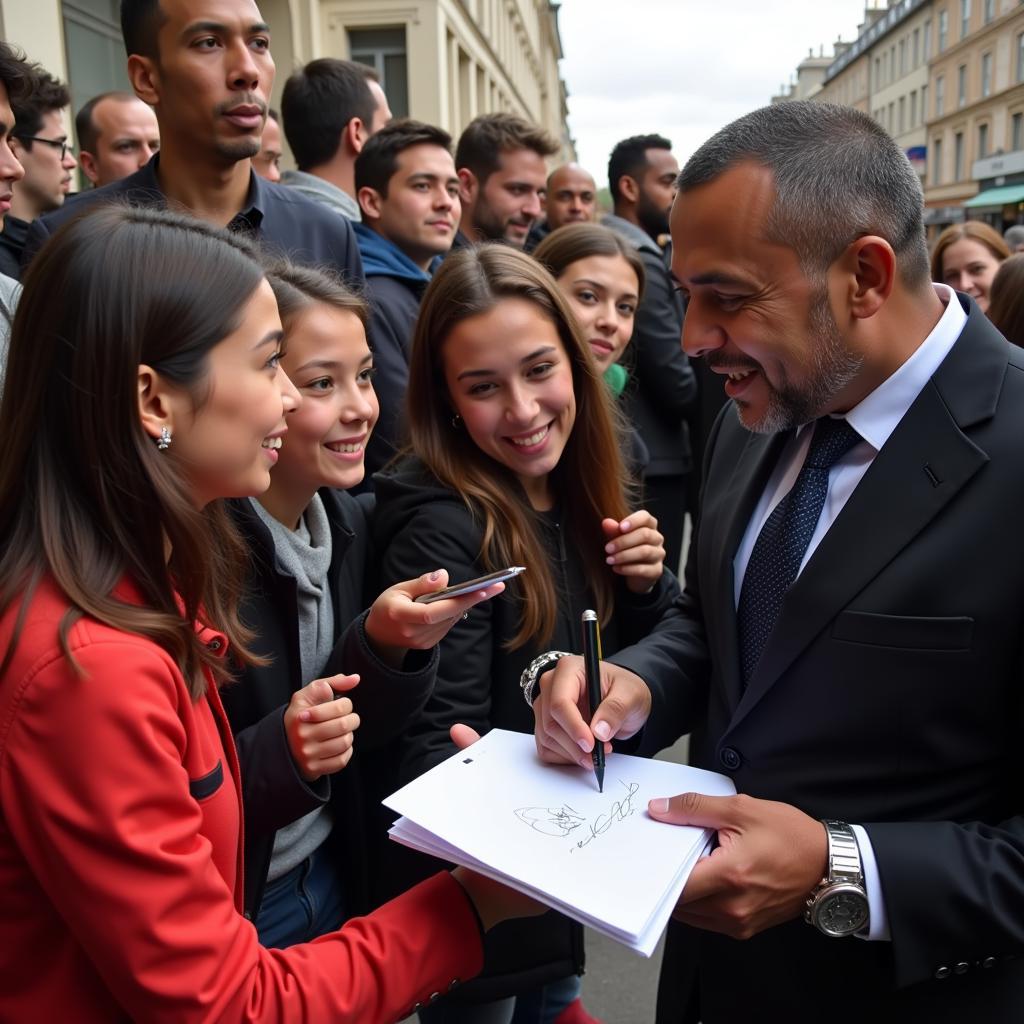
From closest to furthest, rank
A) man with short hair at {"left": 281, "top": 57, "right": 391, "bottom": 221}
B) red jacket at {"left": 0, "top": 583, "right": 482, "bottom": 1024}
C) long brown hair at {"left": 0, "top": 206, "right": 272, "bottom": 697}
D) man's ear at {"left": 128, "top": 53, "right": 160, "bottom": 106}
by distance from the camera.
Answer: red jacket at {"left": 0, "top": 583, "right": 482, "bottom": 1024}
long brown hair at {"left": 0, "top": 206, "right": 272, "bottom": 697}
man's ear at {"left": 128, "top": 53, "right": 160, "bottom": 106}
man with short hair at {"left": 281, "top": 57, "right": 391, "bottom": 221}

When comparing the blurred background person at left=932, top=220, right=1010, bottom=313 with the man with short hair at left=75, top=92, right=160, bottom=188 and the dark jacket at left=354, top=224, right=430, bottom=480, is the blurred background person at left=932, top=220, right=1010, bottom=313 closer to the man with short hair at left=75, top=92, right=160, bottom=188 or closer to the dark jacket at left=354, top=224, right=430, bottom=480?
the dark jacket at left=354, top=224, right=430, bottom=480

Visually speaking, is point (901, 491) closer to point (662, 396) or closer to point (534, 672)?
point (534, 672)

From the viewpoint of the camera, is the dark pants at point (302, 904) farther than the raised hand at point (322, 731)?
Yes

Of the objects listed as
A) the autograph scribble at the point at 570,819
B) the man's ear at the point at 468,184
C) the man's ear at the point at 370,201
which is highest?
the man's ear at the point at 468,184

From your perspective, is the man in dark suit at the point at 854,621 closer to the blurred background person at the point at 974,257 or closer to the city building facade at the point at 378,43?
the blurred background person at the point at 974,257

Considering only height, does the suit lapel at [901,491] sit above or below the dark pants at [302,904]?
above

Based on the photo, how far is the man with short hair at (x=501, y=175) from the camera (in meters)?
5.10

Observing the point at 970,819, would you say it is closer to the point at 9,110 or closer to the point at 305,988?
the point at 305,988

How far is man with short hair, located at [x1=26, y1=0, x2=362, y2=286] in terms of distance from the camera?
120 inches

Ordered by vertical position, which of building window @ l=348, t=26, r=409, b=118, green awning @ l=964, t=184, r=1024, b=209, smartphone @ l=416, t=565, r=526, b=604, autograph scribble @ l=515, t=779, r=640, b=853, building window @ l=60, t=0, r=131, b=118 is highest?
building window @ l=348, t=26, r=409, b=118

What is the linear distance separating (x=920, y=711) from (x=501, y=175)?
4.48m

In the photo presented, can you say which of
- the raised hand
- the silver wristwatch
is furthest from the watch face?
the raised hand

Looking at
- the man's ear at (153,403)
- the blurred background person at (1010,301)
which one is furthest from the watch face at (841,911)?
the blurred background person at (1010,301)

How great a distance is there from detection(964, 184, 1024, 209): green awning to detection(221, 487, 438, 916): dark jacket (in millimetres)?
39239
